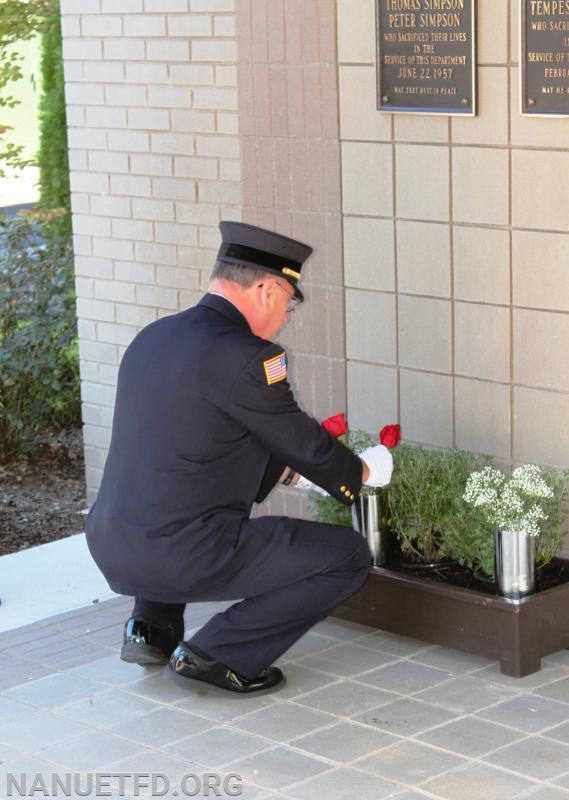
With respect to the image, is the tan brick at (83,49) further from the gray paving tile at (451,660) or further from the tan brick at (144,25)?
the gray paving tile at (451,660)

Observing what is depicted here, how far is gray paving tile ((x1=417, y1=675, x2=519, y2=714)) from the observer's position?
427 cm

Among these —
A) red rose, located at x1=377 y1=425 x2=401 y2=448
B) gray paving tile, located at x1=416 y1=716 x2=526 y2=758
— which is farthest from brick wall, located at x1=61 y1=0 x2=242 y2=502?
gray paving tile, located at x1=416 y1=716 x2=526 y2=758

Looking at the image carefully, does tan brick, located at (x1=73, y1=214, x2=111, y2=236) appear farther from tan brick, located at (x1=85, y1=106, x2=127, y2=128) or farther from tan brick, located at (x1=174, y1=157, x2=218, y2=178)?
tan brick, located at (x1=174, y1=157, x2=218, y2=178)

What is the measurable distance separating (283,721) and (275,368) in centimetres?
106

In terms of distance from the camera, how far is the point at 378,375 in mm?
5395

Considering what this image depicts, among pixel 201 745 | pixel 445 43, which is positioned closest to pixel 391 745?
pixel 201 745

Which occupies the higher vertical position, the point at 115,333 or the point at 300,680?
the point at 115,333

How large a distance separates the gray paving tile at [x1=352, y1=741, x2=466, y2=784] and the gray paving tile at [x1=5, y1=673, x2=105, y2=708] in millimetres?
1030

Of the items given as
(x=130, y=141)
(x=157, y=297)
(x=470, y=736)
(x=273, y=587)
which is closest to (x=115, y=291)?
(x=157, y=297)

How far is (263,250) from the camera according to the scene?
14.2 ft

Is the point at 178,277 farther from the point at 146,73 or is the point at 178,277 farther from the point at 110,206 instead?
the point at 146,73

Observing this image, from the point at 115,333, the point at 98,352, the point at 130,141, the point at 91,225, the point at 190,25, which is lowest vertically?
the point at 98,352

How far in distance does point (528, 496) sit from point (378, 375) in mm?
1009

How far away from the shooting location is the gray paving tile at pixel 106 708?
14.0ft
